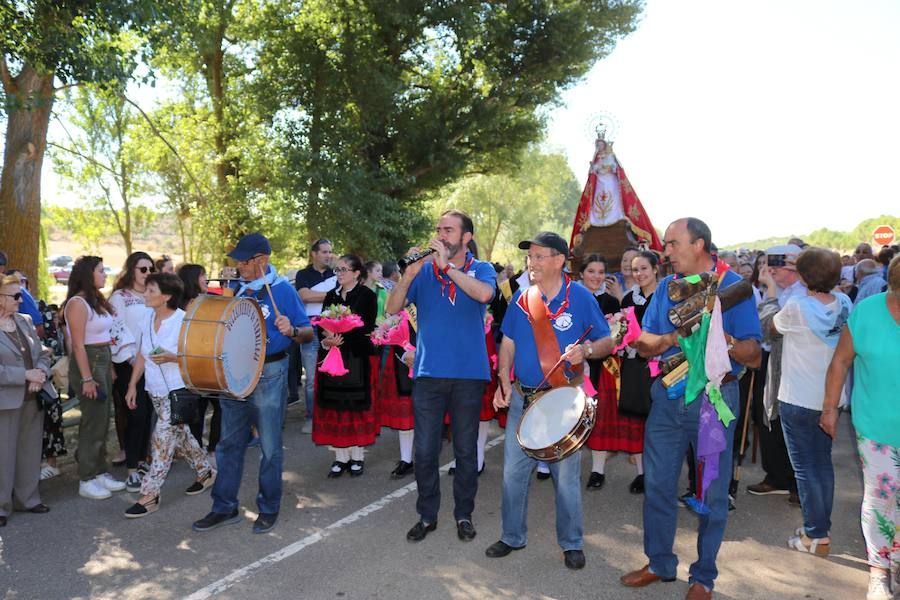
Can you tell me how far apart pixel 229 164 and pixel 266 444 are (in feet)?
47.1

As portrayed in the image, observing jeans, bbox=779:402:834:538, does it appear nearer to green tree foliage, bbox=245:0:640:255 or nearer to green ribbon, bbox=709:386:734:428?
green ribbon, bbox=709:386:734:428

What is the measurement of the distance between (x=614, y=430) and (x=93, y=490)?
4514mm

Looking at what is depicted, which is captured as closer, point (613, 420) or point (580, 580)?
point (580, 580)

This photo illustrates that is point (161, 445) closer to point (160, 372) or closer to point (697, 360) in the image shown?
point (160, 372)

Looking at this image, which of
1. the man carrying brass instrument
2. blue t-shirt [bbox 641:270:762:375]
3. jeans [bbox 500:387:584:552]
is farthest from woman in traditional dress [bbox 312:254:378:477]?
blue t-shirt [bbox 641:270:762:375]

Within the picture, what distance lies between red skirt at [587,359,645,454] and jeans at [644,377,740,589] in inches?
81.2

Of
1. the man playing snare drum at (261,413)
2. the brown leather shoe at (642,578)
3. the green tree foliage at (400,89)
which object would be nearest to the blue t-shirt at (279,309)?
the man playing snare drum at (261,413)

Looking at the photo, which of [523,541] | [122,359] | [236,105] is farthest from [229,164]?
[523,541]

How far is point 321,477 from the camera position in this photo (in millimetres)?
6445

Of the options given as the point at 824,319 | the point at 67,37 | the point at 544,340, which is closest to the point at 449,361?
the point at 544,340

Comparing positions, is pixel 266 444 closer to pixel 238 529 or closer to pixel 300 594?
pixel 238 529

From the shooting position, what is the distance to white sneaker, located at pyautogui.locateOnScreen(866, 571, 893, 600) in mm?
3932

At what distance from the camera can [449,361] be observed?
4.73 metres

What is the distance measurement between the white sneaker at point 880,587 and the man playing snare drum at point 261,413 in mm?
3890
